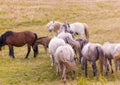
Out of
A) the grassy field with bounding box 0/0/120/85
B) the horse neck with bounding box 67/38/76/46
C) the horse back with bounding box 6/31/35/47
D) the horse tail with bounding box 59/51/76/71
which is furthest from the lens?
the horse back with bounding box 6/31/35/47

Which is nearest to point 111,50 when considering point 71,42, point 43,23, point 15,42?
point 71,42

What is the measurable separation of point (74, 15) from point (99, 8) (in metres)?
4.91

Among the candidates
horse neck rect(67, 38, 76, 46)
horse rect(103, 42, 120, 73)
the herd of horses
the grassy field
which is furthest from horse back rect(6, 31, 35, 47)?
horse rect(103, 42, 120, 73)

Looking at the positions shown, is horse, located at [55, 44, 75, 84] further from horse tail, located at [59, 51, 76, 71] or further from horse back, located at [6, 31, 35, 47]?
horse back, located at [6, 31, 35, 47]

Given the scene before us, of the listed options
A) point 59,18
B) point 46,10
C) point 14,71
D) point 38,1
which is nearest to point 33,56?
point 14,71

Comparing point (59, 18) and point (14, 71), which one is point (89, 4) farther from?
point (14, 71)

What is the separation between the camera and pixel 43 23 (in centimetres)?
3030

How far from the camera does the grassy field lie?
45.8 feet

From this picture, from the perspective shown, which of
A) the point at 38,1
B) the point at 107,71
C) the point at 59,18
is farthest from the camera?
the point at 38,1

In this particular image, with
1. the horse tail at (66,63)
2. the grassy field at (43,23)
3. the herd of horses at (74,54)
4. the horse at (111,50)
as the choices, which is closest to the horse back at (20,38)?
the herd of horses at (74,54)

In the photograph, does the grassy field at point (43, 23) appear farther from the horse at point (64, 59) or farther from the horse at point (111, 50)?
the horse at point (111, 50)

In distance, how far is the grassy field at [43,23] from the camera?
13959 millimetres

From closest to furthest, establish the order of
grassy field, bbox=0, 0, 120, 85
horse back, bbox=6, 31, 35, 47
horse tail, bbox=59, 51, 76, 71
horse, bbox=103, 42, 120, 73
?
1. horse tail, bbox=59, 51, 76, 71
2. horse, bbox=103, 42, 120, 73
3. grassy field, bbox=0, 0, 120, 85
4. horse back, bbox=6, 31, 35, 47

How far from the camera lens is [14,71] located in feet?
49.1
